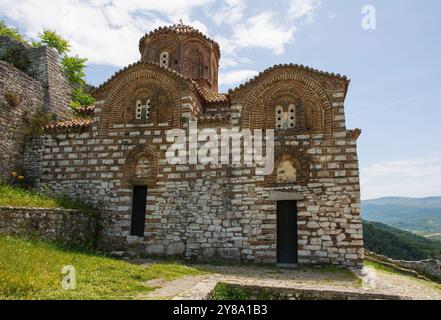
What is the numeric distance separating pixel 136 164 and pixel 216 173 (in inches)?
117

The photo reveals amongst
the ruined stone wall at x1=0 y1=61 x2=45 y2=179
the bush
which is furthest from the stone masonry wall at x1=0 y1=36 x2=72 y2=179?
the bush

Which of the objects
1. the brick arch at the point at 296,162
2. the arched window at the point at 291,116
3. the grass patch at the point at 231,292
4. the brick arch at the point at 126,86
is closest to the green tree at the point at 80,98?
the brick arch at the point at 126,86

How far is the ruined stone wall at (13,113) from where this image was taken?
44.5ft

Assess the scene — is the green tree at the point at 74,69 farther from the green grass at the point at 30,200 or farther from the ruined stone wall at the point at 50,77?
the green grass at the point at 30,200

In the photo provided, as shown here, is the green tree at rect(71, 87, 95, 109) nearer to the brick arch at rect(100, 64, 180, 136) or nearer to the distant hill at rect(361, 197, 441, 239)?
the brick arch at rect(100, 64, 180, 136)

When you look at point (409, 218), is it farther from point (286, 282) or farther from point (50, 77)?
point (286, 282)

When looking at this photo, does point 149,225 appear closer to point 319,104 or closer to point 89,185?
point 89,185

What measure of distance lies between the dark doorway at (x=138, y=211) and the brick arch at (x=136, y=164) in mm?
356

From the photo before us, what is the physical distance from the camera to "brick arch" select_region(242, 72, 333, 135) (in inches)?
493

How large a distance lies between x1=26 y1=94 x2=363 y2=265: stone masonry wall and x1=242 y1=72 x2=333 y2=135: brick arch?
615mm

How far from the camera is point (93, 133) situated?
13.7m

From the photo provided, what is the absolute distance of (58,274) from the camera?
7.20 meters

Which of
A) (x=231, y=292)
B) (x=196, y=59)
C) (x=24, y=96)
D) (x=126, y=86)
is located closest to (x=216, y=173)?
(x=126, y=86)

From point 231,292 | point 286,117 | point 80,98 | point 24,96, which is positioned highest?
point 80,98
